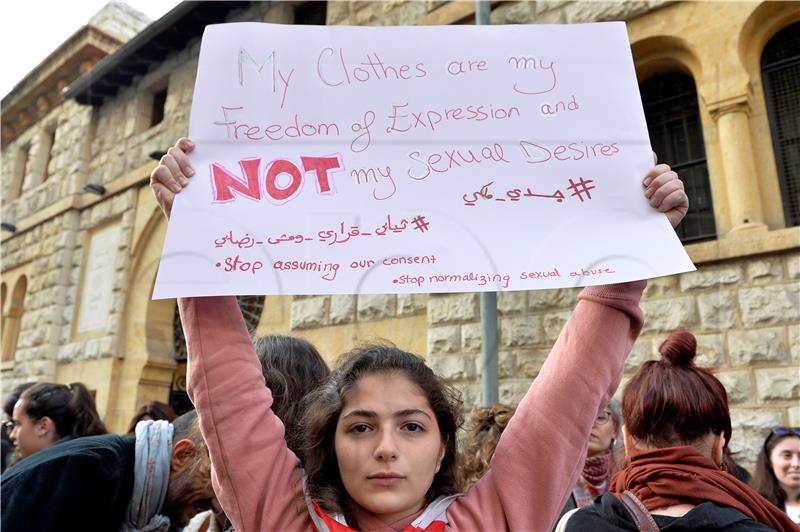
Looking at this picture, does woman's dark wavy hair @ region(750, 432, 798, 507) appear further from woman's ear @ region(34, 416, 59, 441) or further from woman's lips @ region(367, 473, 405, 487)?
woman's ear @ region(34, 416, 59, 441)

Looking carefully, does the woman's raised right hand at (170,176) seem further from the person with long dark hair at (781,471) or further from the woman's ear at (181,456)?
the person with long dark hair at (781,471)

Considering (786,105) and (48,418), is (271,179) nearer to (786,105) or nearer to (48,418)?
(48,418)

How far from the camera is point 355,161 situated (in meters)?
1.49

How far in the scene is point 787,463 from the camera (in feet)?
9.69

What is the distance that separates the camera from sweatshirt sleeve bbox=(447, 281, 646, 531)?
1131 mm

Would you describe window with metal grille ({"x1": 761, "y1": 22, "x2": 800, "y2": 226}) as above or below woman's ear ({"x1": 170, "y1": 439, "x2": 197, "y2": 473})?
above

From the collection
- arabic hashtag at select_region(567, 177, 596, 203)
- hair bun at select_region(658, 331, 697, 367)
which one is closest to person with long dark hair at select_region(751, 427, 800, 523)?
hair bun at select_region(658, 331, 697, 367)

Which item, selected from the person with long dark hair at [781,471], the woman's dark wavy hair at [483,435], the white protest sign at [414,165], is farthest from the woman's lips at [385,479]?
the person with long dark hair at [781,471]

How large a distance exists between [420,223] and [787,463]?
274 centimetres

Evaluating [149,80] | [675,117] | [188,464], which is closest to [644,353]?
[675,117]

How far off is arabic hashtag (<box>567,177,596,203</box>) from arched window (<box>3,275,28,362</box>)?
12.5 meters

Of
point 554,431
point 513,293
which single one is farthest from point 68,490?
point 513,293

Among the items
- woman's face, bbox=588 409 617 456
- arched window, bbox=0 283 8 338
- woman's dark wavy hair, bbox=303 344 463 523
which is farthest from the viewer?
Result: arched window, bbox=0 283 8 338

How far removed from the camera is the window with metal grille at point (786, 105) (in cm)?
433
